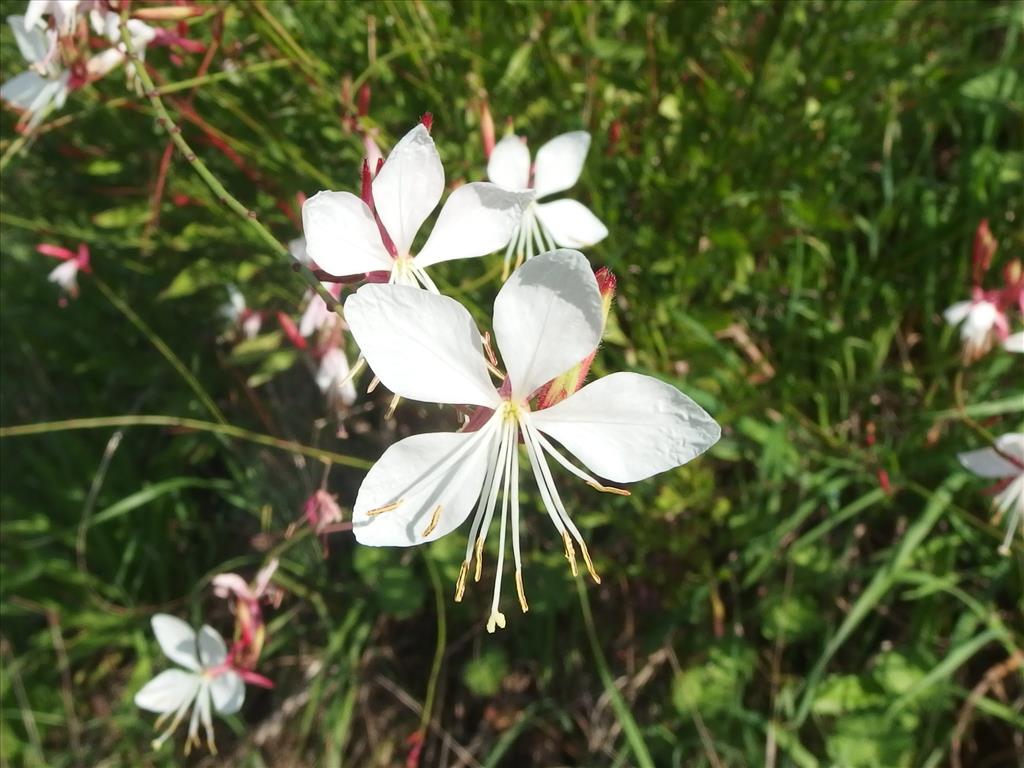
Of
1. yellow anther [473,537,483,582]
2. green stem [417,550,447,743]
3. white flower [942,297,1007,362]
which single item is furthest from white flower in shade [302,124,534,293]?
white flower [942,297,1007,362]

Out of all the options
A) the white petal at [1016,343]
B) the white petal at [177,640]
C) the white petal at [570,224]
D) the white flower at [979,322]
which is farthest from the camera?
the white petal at [177,640]

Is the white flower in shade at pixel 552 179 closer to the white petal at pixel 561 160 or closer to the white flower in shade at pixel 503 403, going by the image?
the white petal at pixel 561 160

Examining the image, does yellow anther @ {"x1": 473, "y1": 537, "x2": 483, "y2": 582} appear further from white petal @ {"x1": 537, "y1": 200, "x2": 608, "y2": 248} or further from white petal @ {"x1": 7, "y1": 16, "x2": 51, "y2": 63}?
white petal @ {"x1": 7, "y1": 16, "x2": 51, "y2": 63}

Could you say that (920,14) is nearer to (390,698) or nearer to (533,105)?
(533,105)

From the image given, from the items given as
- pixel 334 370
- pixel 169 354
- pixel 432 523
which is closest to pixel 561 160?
pixel 334 370

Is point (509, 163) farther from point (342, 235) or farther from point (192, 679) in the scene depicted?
point (192, 679)

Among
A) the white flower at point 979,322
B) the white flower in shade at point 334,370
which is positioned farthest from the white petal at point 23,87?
the white flower at point 979,322
